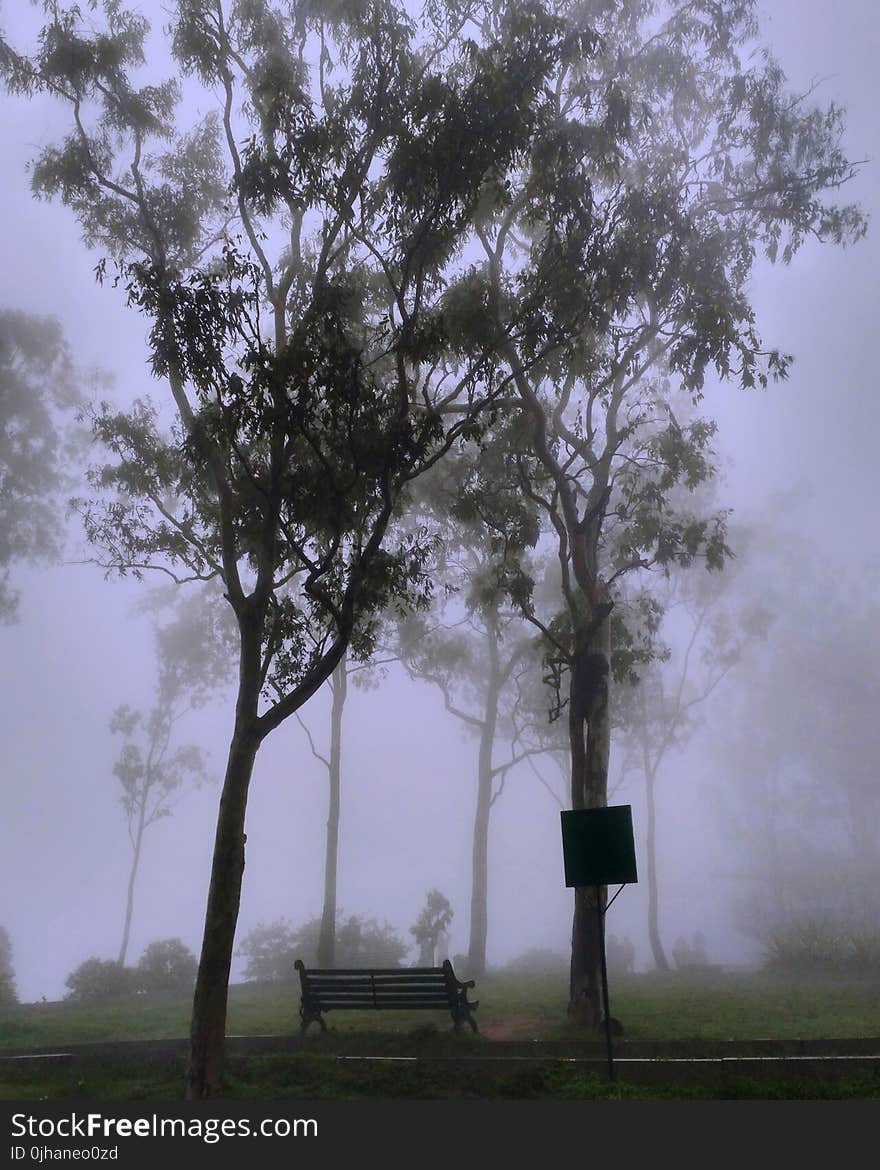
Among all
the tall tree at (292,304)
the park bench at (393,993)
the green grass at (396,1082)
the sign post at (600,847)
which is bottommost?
the green grass at (396,1082)

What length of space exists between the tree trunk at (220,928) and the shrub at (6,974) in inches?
441

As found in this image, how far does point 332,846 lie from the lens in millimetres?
18406

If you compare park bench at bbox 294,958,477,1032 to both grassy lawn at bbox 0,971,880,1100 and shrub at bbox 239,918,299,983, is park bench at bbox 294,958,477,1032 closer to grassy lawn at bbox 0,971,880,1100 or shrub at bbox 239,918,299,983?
grassy lawn at bbox 0,971,880,1100

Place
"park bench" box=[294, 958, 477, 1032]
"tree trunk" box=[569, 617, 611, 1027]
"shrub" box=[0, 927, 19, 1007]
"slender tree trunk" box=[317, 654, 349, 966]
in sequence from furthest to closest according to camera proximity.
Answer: "shrub" box=[0, 927, 19, 1007]
"slender tree trunk" box=[317, 654, 349, 966]
"tree trunk" box=[569, 617, 611, 1027]
"park bench" box=[294, 958, 477, 1032]

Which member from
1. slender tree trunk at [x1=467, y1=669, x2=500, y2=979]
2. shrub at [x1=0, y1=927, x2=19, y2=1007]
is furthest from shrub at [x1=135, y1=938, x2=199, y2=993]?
slender tree trunk at [x1=467, y1=669, x2=500, y2=979]

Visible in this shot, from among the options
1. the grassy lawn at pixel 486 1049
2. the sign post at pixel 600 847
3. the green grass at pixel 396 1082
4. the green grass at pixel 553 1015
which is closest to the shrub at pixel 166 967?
the green grass at pixel 553 1015

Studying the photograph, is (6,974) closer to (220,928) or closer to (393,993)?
(393,993)

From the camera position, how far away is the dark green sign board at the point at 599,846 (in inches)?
309

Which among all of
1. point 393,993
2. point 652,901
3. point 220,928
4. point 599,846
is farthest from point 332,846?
point 599,846

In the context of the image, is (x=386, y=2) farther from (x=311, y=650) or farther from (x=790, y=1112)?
(x=790, y=1112)

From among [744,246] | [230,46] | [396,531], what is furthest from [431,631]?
[230,46]

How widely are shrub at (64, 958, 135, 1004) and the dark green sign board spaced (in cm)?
1276

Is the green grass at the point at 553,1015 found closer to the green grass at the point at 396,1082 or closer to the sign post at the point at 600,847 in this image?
the green grass at the point at 396,1082

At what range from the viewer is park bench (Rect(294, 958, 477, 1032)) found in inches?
406
